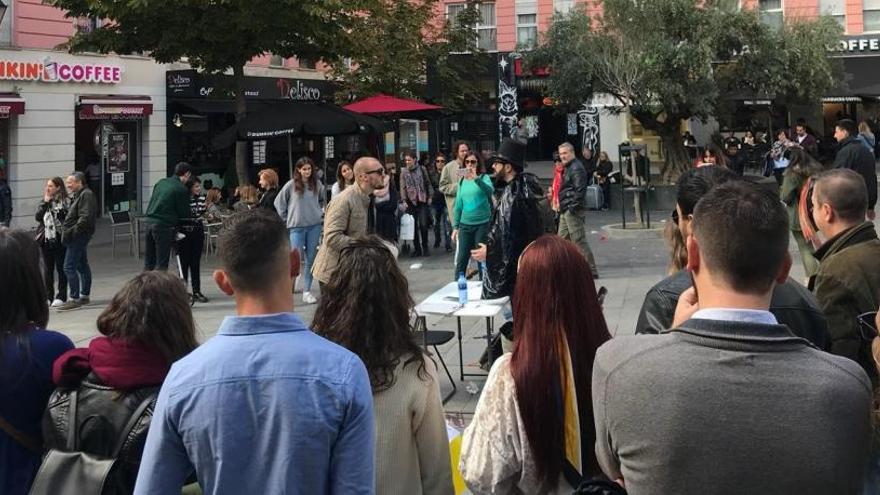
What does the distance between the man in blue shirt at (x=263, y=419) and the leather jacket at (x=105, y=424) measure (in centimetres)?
58

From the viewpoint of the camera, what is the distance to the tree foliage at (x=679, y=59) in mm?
18781

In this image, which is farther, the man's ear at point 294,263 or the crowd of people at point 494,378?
the man's ear at point 294,263

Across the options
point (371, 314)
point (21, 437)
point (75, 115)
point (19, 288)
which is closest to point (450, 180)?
point (371, 314)

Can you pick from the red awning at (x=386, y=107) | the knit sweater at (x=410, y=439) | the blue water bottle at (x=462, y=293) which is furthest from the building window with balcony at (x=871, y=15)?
the knit sweater at (x=410, y=439)

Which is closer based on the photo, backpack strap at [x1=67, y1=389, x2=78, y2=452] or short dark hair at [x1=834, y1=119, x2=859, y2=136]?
backpack strap at [x1=67, y1=389, x2=78, y2=452]

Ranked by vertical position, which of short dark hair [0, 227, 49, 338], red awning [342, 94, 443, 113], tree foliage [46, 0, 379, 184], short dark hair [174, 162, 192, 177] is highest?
tree foliage [46, 0, 379, 184]

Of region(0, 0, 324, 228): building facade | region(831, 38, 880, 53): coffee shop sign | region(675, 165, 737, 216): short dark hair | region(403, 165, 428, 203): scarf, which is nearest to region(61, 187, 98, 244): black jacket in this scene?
region(403, 165, 428, 203): scarf

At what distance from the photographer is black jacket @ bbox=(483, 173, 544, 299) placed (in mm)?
6879

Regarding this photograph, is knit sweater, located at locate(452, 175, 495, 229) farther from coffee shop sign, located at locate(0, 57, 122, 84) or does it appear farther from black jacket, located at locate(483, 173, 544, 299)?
coffee shop sign, located at locate(0, 57, 122, 84)

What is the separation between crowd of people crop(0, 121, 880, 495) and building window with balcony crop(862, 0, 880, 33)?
30.3 meters

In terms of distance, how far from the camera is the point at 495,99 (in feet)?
114

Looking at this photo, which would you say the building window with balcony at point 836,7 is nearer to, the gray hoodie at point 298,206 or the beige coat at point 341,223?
the gray hoodie at point 298,206

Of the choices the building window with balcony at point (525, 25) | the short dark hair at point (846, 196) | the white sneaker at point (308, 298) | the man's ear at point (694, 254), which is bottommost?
the white sneaker at point (308, 298)

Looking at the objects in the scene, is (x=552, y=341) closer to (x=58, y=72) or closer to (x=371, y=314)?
(x=371, y=314)
